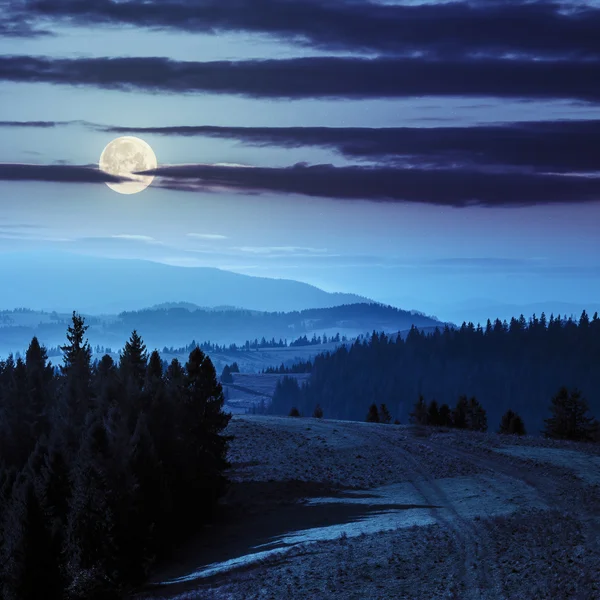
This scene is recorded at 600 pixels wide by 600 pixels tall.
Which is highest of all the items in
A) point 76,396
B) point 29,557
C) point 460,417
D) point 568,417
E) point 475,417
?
point 76,396

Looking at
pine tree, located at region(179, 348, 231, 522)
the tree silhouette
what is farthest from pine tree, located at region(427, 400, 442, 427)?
pine tree, located at region(179, 348, 231, 522)

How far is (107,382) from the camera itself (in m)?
59.0

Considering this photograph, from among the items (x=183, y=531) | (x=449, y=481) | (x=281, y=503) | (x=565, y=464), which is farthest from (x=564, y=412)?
(x=183, y=531)

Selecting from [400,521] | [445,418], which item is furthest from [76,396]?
[445,418]

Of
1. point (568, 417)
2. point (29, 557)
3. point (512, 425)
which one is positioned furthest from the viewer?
point (512, 425)

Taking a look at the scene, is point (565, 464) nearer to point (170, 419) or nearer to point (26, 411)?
point (170, 419)

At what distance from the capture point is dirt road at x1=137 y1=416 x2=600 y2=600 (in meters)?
34.4

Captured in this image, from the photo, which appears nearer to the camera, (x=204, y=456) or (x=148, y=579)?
Result: (x=148, y=579)

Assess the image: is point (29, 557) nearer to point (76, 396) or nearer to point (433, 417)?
point (76, 396)

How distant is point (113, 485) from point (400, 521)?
17.4 m

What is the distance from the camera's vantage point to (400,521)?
46.9m

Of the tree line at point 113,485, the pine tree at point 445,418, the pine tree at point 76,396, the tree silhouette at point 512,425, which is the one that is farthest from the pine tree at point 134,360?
the pine tree at point 445,418

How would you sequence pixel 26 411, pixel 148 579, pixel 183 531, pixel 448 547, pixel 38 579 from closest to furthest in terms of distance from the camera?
pixel 448 547 < pixel 38 579 < pixel 148 579 < pixel 183 531 < pixel 26 411

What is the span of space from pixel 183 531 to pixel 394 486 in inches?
622
